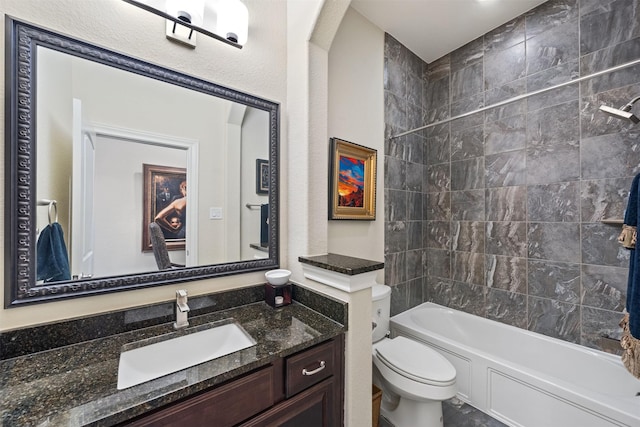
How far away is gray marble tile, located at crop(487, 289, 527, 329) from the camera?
2088 mm

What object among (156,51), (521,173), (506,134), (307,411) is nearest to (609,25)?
(506,134)

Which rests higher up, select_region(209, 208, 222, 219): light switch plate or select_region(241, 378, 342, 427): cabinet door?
select_region(209, 208, 222, 219): light switch plate

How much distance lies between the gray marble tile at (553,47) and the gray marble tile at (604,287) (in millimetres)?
1591

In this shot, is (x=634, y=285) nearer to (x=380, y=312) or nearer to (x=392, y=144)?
(x=380, y=312)

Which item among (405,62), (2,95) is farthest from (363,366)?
(405,62)

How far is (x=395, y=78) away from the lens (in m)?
2.36

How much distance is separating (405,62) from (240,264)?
2.47 metres

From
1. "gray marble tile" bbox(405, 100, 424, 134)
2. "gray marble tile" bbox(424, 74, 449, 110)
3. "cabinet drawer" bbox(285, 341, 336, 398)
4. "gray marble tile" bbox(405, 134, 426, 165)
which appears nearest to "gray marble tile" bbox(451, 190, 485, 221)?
"gray marble tile" bbox(405, 134, 426, 165)

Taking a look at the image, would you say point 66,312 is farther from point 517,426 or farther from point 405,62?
point 405,62

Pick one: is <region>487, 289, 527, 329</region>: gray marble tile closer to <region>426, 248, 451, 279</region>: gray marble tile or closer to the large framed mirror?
<region>426, 248, 451, 279</region>: gray marble tile

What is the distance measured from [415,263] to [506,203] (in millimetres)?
980

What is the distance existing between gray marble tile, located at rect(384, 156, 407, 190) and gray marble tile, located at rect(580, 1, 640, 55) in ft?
4.92

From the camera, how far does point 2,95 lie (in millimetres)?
856

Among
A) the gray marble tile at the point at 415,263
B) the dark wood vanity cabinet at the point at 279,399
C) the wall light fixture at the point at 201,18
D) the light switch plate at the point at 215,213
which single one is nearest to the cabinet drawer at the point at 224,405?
the dark wood vanity cabinet at the point at 279,399
